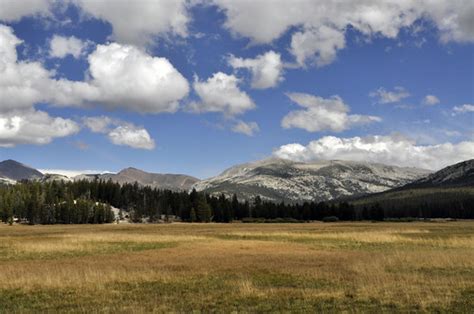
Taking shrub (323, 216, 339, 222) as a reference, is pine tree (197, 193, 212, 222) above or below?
above

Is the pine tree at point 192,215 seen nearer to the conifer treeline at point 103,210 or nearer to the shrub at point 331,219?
the conifer treeline at point 103,210

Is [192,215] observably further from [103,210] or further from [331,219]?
[331,219]

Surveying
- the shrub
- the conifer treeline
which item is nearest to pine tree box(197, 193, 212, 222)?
the conifer treeline

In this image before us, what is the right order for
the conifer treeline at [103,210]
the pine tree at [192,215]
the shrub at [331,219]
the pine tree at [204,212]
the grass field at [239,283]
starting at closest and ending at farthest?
the grass field at [239,283]
the conifer treeline at [103,210]
the pine tree at [192,215]
the pine tree at [204,212]
the shrub at [331,219]

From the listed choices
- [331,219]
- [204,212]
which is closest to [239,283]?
[204,212]

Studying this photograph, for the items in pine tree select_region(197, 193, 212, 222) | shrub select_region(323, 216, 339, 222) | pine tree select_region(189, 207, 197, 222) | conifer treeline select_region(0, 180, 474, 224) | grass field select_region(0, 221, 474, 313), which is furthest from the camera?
shrub select_region(323, 216, 339, 222)

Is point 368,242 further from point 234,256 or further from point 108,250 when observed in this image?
point 108,250

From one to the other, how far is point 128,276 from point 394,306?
636 inches

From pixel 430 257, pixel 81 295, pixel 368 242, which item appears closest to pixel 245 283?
pixel 81 295

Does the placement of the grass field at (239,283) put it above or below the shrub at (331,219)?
below

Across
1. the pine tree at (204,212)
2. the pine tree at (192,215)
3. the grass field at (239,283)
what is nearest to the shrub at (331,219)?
the pine tree at (204,212)

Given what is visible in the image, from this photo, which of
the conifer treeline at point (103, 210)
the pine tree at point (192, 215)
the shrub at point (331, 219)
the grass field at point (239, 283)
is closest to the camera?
the grass field at point (239, 283)

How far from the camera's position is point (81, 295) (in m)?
23.2

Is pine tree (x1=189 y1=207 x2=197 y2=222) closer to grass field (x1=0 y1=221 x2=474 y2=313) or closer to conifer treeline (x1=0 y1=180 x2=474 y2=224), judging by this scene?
conifer treeline (x1=0 y1=180 x2=474 y2=224)
